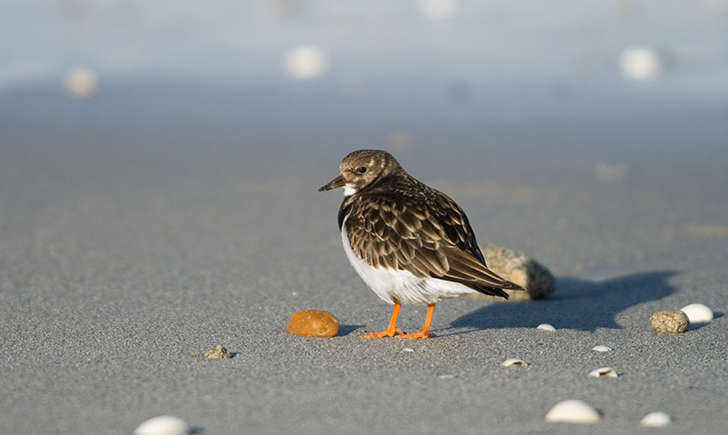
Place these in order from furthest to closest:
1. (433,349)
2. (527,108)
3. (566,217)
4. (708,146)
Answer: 1. (527,108)
2. (708,146)
3. (566,217)
4. (433,349)

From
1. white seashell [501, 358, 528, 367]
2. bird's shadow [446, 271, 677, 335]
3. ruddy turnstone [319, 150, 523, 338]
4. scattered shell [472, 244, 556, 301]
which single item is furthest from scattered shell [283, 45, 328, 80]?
white seashell [501, 358, 528, 367]

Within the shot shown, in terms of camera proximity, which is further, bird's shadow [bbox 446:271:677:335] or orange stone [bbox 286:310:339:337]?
bird's shadow [bbox 446:271:677:335]

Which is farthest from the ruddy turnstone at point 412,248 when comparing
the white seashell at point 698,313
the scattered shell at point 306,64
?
the scattered shell at point 306,64

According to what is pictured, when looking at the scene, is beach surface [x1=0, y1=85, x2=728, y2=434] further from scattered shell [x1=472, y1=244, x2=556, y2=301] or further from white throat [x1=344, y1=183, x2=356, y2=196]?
white throat [x1=344, y1=183, x2=356, y2=196]

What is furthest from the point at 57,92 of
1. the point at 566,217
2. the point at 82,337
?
the point at 82,337

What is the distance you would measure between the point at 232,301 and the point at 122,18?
27.9ft

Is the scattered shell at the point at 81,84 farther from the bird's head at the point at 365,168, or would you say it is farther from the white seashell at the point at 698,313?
the white seashell at the point at 698,313

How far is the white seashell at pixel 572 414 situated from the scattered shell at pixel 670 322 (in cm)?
130

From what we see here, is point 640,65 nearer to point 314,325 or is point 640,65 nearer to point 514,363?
point 314,325

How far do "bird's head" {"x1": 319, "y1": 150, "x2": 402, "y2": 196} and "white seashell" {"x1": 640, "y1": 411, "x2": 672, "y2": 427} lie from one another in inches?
69.4

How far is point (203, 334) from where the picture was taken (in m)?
3.94

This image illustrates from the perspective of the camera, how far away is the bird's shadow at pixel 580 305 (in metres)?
4.31

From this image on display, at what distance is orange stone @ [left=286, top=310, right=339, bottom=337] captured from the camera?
3.89 m

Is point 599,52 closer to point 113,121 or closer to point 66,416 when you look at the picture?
point 113,121
